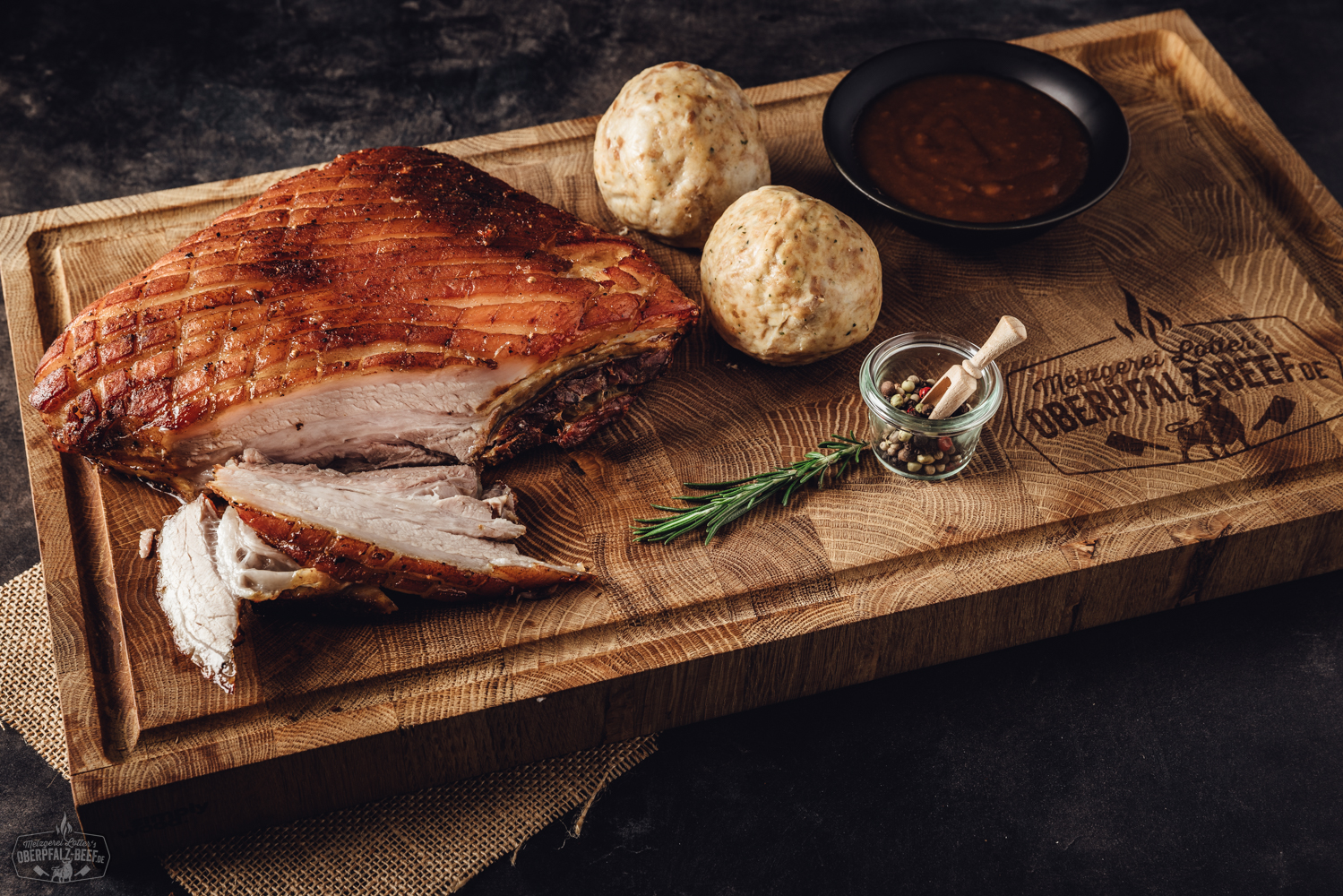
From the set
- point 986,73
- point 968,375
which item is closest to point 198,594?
point 968,375

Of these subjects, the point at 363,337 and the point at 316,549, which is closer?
the point at 316,549

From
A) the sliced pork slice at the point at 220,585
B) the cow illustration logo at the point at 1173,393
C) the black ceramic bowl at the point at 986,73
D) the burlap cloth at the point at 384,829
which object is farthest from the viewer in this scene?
the black ceramic bowl at the point at 986,73

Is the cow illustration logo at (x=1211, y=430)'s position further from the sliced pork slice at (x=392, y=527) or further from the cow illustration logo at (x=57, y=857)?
the cow illustration logo at (x=57, y=857)

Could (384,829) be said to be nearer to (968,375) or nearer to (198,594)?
(198,594)

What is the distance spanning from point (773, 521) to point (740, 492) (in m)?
0.14

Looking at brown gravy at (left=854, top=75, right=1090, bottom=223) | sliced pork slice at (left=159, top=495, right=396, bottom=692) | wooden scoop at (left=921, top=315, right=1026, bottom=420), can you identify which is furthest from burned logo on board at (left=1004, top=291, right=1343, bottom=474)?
sliced pork slice at (left=159, top=495, right=396, bottom=692)

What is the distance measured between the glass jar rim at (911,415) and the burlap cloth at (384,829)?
1.28 metres

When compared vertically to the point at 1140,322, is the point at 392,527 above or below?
above

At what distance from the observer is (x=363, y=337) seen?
342 centimetres

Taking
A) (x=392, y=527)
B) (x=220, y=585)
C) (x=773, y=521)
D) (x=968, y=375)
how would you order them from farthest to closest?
(x=773, y=521) < (x=968, y=375) < (x=392, y=527) < (x=220, y=585)

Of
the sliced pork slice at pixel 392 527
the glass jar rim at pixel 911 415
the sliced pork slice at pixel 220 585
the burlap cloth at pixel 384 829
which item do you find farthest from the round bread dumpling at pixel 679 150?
the burlap cloth at pixel 384 829

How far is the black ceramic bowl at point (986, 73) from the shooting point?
4.09 metres

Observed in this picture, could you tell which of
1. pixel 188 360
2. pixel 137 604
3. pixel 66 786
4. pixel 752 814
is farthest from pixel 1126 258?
pixel 66 786

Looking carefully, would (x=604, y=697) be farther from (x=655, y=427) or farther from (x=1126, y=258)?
(x=1126, y=258)
